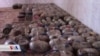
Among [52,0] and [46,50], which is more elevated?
[46,50]

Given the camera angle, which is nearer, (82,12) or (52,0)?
(82,12)

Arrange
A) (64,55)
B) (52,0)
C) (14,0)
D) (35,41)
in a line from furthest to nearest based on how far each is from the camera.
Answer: (14,0) → (52,0) → (35,41) → (64,55)

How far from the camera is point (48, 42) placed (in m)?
0.76

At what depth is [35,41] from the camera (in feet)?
2.36

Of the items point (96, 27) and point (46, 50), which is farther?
point (96, 27)

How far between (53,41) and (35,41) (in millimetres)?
64

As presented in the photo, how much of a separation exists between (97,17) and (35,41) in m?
0.42

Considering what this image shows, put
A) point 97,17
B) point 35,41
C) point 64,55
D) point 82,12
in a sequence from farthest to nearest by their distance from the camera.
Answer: point 82,12
point 97,17
point 35,41
point 64,55

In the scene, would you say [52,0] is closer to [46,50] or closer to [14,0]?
[14,0]

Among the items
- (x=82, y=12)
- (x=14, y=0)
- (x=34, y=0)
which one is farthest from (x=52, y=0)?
(x=82, y=12)

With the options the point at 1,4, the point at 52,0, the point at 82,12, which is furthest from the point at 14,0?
the point at 82,12

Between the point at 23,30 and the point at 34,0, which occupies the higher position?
the point at 23,30

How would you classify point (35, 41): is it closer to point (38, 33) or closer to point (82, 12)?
point (38, 33)

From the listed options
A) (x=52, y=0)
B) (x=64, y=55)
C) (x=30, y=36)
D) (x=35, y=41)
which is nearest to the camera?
(x=64, y=55)
